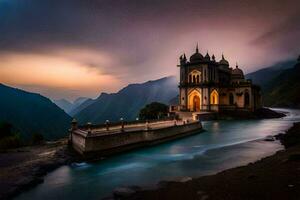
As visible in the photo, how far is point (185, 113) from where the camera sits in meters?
66.9

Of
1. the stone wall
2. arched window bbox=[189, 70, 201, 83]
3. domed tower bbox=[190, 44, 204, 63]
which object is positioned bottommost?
the stone wall

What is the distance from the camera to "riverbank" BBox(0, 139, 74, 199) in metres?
17.7

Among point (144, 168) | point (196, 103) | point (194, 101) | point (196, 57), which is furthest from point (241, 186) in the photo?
point (196, 57)

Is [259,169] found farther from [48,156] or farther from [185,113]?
[185,113]

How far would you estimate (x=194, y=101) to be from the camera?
78.1m

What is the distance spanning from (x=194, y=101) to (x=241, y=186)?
64184mm

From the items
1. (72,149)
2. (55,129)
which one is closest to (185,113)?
(72,149)

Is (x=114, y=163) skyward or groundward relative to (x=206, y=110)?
groundward

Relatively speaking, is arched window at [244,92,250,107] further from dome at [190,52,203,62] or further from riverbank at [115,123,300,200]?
riverbank at [115,123,300,200]

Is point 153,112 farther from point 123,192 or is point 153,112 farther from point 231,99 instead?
point 123,192

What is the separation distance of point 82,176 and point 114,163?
4.21m

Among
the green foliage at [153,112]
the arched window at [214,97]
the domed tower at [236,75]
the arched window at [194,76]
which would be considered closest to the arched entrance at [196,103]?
the arched window at [214,97]

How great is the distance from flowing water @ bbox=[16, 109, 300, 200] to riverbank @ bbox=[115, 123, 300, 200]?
2.57 metres

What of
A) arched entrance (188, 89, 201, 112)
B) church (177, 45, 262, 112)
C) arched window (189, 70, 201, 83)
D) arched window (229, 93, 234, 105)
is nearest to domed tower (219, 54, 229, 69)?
church (177, 45, 262, 112)
